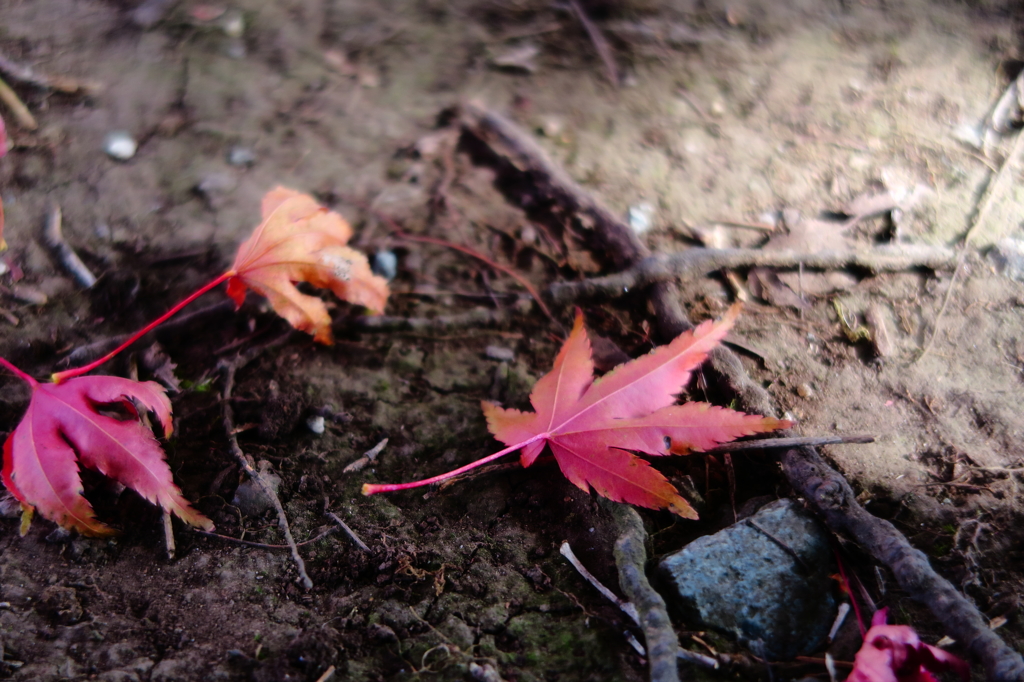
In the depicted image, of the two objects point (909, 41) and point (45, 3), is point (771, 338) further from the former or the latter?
point (45, 3)

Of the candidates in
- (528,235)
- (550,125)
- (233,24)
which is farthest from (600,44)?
(233,24)

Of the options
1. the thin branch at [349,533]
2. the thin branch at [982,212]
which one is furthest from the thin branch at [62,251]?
the thin branch at [982,212]

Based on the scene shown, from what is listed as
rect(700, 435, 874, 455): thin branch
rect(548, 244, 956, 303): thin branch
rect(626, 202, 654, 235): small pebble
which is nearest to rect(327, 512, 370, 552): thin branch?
rect(700, 435, 874, 455): thin branch

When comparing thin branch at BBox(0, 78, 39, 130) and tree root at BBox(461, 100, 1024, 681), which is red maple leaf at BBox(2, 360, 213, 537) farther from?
thin branch at BBox(0, 78, 39, 130)

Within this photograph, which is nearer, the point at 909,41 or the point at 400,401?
the point at 400,401

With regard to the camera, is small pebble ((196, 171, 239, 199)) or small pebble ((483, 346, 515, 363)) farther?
small pebble ((196, 171, 239, 199))

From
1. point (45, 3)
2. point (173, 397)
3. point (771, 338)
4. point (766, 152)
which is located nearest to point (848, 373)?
point (771, 338)
